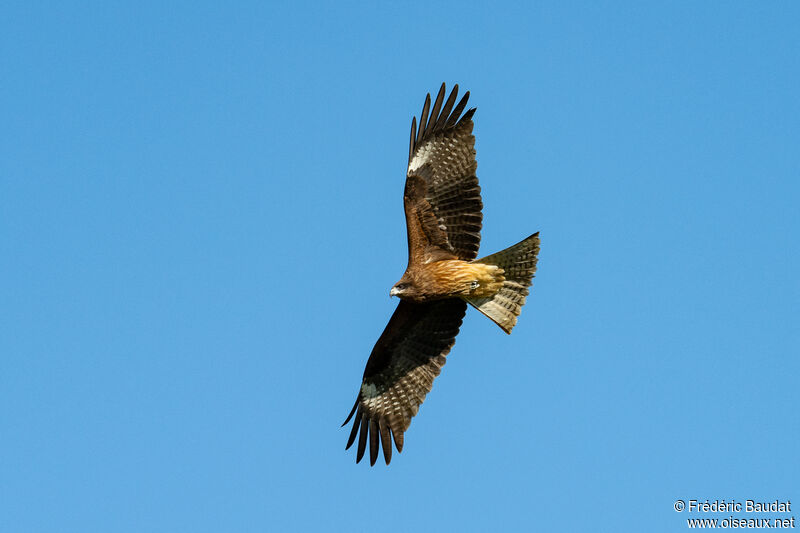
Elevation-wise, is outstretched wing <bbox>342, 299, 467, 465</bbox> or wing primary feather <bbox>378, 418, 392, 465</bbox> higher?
outstretched wing <bbox>342, 299, 467, 465</bbox>

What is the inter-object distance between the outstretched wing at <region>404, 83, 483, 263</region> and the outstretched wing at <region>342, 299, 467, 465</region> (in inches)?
38.7

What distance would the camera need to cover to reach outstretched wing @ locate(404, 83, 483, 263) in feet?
37.5

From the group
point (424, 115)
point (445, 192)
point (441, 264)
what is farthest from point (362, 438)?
point (424, 115)

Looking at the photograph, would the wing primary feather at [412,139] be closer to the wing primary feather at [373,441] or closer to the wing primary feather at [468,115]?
the wing primary feather at [468,115]

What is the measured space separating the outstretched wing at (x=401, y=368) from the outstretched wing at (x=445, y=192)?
0.98 metres

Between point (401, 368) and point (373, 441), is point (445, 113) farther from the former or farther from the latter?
point (373, 441)

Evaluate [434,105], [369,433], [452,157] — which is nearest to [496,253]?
[452,157]

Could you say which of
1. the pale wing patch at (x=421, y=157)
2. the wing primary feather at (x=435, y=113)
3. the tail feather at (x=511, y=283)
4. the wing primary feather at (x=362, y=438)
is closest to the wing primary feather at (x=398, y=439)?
the wing primary feather at (x=362, y=438)

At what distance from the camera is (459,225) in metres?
11.5

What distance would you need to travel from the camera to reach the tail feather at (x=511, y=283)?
11.7m

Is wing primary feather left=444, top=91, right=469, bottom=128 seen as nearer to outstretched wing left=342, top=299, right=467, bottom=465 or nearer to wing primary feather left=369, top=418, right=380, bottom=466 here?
outstretched wing left=342, top=299, right=467, bottom=465

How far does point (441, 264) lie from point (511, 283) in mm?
1026

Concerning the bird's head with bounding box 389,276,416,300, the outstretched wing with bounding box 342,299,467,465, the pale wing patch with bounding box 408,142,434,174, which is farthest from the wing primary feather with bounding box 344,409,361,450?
the pale wing patch with bounding box 408,142,434,174

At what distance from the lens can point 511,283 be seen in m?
11.9
